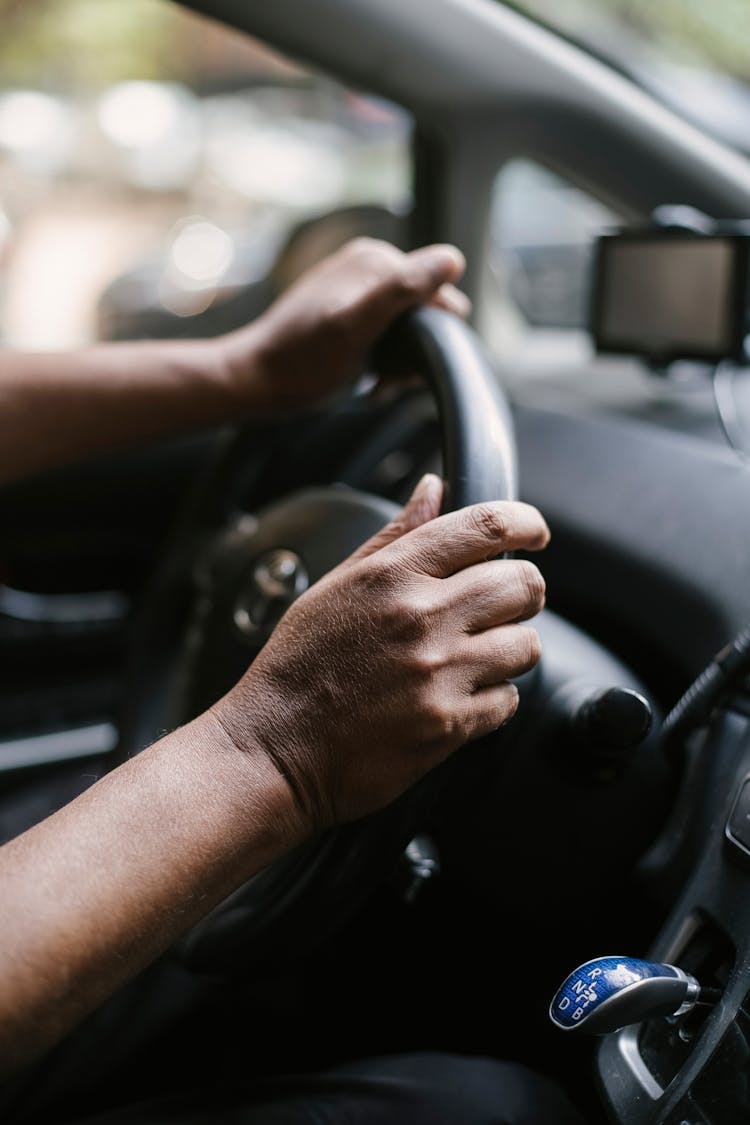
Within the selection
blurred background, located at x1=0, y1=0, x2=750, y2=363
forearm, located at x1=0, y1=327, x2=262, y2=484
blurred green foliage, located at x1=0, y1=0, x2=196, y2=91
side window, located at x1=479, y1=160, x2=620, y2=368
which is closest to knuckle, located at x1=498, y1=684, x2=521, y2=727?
forearm, located at x1=0, y1=327, x2=262, y2=484

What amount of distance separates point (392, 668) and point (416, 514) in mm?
131

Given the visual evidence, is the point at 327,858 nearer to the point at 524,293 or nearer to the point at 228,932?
the point at 228,932

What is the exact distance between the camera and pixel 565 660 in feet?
2.86

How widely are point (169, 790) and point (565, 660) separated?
0.37 metres

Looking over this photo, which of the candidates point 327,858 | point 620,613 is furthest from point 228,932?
point 620,613

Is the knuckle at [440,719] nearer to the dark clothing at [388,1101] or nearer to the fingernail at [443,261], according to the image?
the dark clothing at [388,1101]

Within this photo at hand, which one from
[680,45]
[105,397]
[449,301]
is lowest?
[105,397]

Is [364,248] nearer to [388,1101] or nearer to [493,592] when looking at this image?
[493,592]

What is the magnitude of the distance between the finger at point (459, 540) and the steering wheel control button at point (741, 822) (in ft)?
0.82

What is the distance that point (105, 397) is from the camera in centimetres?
113

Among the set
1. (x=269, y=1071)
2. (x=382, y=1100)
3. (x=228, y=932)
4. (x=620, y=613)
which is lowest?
(x=269, y=1071)

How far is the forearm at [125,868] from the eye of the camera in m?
0.57

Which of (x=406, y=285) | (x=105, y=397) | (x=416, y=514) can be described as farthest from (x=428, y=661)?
(x=105, y=397)

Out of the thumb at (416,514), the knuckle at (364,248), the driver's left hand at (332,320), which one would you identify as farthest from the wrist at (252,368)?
the thumb at (416,514)
